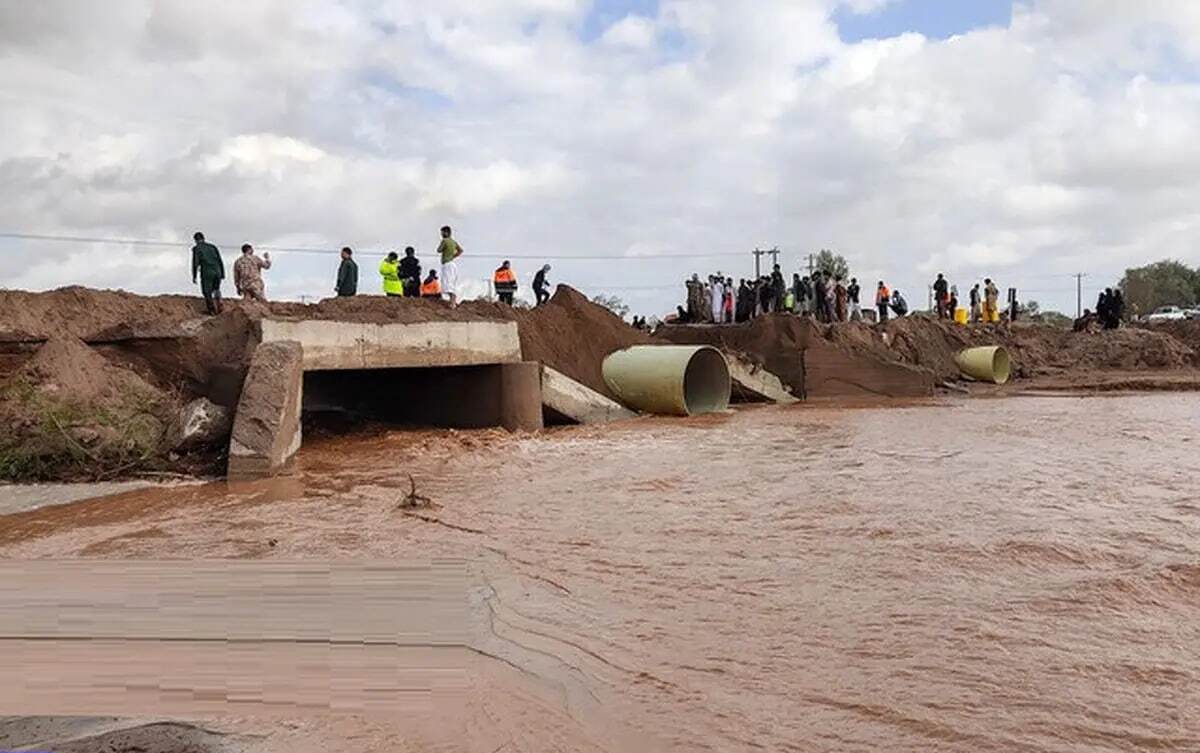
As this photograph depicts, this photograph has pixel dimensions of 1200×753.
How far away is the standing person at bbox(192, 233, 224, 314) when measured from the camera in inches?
583

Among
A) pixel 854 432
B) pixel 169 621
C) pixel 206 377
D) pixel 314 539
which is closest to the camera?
pixel 169 621

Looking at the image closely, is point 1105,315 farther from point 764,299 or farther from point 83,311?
point 83,311

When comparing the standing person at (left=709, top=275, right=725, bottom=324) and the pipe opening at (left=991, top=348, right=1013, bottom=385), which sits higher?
the standing person at (left=709, top=275, right=725, bottom=324)

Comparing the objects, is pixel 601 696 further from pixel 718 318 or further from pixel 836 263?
pixel 836 263

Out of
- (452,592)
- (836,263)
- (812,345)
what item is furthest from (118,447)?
(836,263)

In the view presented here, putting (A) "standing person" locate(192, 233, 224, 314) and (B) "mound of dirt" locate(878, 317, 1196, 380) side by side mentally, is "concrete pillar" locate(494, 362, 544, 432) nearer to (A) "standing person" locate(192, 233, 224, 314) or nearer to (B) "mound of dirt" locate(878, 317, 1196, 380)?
(A) "standing person" locate(192, 233, 224, 314)

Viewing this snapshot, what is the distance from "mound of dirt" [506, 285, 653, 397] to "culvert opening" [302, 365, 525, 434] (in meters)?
2.26

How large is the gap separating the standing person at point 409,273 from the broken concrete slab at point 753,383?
24.1ft

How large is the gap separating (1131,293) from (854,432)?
64758 mm

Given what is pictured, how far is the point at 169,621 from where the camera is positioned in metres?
5.00

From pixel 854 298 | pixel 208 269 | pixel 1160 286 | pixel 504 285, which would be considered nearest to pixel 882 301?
pixel 854 298

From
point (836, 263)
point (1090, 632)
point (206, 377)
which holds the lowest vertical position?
point (1090, 632)

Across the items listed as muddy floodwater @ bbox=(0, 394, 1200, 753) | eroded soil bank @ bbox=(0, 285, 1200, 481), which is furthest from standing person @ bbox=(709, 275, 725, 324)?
muddy floodwater @ bbox=(0, 394, 1200, 753)

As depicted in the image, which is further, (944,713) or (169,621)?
(169,621)
